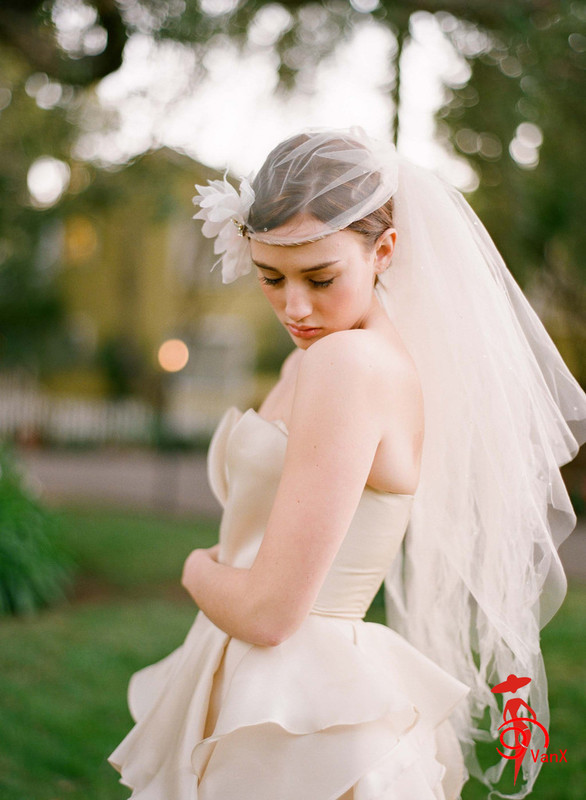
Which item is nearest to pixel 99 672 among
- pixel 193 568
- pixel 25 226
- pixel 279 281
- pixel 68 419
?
pixel 193 568

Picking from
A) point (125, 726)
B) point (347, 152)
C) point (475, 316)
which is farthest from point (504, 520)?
point (125, 726)

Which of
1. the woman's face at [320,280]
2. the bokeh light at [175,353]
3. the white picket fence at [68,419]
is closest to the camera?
the woman's face at [320,280]

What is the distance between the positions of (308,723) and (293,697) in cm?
5

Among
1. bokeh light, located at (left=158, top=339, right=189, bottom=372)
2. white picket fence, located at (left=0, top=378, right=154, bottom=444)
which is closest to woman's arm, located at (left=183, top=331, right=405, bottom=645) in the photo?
bokeh light, located at (left=158, top=339, right=189, bottom=372)

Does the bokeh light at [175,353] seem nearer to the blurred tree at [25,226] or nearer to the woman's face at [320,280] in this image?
the blurred tree at [25,226]

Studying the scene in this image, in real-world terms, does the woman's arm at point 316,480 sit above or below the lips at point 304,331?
below

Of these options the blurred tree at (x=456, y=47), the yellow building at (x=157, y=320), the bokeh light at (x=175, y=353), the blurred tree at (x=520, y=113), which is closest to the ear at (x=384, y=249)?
the blurred tree at (x=456, y=47)

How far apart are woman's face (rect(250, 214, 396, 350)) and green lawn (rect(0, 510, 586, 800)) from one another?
2.57 m

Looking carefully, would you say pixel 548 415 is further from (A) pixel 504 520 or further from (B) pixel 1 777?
(B) pixel 1 777

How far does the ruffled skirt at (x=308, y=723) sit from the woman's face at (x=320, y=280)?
592 millimetres

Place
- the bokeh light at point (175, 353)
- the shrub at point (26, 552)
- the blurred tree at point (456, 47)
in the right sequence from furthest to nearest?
1. the bokeh light at point (175, 353)
2. the shrub at point (26, 552)
3. the blurred tree at point (456, 47)

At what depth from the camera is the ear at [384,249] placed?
1.67m

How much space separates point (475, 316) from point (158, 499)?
1074cm

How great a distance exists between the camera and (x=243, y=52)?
6043 millimetres
